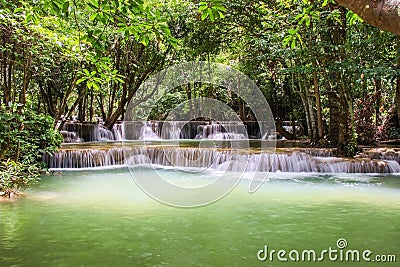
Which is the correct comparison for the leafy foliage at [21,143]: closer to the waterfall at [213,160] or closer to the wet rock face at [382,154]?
the waterfall at [213,160]

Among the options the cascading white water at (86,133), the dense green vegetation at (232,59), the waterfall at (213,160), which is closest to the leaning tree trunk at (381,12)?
the dense green vegetation at (232,59)

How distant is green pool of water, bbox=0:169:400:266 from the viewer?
375 cm

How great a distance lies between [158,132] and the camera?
66.3 feet

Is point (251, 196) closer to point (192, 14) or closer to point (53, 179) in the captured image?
point (53, 179)

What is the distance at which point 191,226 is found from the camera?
16.0 ft

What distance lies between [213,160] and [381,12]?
9707 millimetres

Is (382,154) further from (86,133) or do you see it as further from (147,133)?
(86,133)

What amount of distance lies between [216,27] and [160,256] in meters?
9.26

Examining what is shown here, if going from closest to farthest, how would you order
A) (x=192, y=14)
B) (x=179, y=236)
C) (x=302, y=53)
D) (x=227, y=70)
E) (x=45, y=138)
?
1. (x=179, y=236)
2. (x=45, y=138)
3. (x=302, y=53)
4. (x=192, y=14)
5. (x=227, y=70)

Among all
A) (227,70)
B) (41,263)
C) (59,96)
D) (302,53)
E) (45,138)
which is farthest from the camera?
(227,70)

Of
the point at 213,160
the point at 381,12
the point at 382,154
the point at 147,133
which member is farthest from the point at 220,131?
the point at 381,12

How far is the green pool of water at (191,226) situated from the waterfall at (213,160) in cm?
Result: 207

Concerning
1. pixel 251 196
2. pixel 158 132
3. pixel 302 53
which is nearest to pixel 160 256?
pixel 251 196

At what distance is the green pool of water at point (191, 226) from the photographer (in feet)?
12.3
